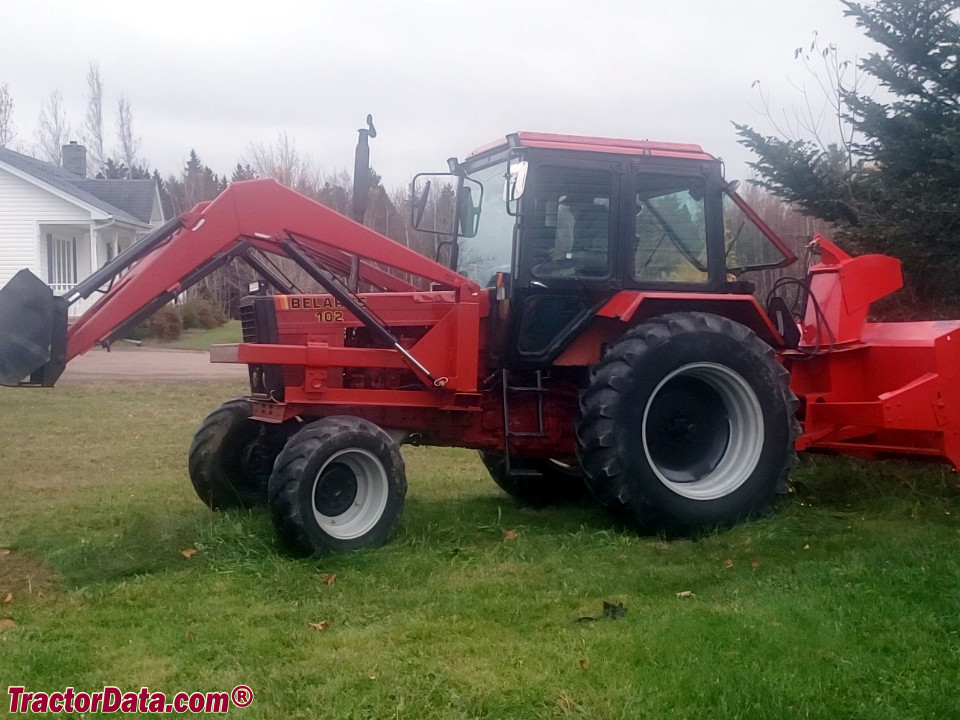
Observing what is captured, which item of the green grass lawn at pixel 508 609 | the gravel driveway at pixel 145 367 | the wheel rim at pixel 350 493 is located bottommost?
the gravel driveway at pixel 145 367

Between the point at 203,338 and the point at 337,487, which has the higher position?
the point at 337,487

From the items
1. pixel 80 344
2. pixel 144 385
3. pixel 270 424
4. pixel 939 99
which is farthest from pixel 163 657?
pixel 144 385

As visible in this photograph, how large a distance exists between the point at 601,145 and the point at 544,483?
2.57 metres

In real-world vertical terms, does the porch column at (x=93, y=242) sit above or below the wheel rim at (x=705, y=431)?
above

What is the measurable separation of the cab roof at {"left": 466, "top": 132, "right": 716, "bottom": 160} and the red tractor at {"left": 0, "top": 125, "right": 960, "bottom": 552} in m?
0.02

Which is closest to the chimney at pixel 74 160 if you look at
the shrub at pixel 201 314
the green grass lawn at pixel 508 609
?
the shrub at pixel 201 314

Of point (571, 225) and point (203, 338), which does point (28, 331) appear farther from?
point (203, 338)

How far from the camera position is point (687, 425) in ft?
23.2

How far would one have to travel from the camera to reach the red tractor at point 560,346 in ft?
20.8

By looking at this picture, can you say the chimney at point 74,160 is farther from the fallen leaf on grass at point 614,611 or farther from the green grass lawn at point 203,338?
the fallen leaf on grass at point 614,611

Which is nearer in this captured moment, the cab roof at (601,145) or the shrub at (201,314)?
the cab roof at (601,145)

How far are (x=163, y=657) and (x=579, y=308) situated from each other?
11.9 ft

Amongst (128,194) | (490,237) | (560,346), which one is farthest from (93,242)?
(560,346)

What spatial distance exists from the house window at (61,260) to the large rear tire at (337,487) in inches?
1073
